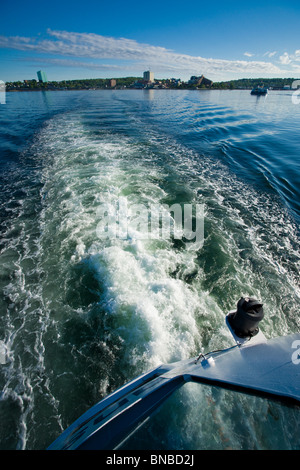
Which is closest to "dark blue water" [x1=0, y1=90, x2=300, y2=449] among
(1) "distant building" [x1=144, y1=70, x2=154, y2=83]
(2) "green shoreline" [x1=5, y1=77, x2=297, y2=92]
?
(2) "green shoreline" [x1=5, y1=77, x2=297, y2=92]

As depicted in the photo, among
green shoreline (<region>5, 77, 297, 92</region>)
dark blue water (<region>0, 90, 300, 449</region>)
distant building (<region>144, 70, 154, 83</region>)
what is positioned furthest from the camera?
distant building (<region>144, 70, 154, 83</region>)

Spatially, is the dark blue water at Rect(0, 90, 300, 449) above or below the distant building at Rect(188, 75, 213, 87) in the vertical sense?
below

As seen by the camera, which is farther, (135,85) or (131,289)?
(135,85)

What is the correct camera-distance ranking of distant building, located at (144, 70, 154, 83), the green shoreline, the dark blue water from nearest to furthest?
the dark blue water
the green shoreline
distant building, located at (144, 70, 154, 83)

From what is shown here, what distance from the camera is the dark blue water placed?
211 centimetres

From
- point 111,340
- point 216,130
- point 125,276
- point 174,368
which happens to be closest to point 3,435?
point 111,340

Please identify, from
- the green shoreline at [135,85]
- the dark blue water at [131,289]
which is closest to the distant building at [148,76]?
the green shoreline at [135,85]

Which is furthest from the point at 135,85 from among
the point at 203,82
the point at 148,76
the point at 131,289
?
the point at 131,289

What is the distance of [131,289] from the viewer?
4.77m

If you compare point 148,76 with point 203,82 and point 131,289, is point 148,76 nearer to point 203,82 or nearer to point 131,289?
point 203,82

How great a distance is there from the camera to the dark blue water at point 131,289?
6.91 feet

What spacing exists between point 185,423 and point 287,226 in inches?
308

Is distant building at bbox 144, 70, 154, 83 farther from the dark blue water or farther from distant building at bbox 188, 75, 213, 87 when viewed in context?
the dark blue water

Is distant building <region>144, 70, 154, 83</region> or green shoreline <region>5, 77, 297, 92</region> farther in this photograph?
distant building <region>144, 70, 154, 83</region>
